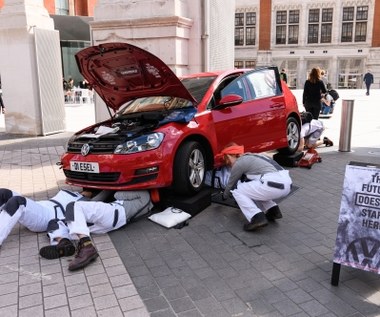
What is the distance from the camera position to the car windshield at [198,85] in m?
5.79

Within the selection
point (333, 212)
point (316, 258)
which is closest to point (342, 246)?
point (316, 258)

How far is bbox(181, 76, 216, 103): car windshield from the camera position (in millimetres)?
5789

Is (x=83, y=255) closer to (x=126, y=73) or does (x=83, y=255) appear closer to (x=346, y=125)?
(x=126, y=73)

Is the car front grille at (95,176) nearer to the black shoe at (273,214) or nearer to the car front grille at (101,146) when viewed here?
the car front grille at (101,146)

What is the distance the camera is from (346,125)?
8750 mm

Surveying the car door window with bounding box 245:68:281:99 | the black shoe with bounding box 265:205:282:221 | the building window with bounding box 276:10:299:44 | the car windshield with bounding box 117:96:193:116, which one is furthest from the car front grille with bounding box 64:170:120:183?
the building window with bounding box 276:10:299:44

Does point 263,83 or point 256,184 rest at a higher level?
point 263,83

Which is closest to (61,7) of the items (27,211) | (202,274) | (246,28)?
(246,28)

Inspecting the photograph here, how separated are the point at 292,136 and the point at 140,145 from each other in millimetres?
3867

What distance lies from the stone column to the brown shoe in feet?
27.7

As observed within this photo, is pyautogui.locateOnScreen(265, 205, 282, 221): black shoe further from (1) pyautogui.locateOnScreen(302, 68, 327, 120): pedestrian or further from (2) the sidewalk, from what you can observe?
(1) pyautogui.locateOnScreen(302, 68, 327, 120): pedestrian

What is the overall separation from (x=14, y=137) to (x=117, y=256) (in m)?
8.54

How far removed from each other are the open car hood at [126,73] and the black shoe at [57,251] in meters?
2.34

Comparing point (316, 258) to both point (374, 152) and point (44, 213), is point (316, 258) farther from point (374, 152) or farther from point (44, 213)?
point (374, 152)
